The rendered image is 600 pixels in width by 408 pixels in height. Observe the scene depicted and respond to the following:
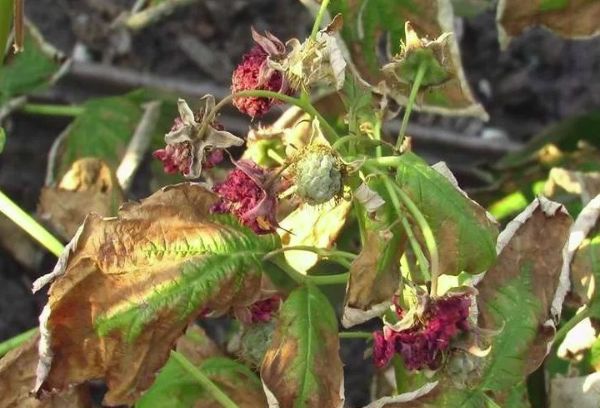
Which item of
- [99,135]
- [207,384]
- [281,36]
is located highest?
[207,384]

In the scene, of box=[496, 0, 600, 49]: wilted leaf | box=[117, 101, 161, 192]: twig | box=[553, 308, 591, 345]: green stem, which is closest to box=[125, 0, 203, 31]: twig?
box=[117, 101, 161, 192]: twig

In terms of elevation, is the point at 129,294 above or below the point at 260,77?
below

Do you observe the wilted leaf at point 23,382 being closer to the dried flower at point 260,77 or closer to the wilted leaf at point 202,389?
the wilted leaf at point 202,389

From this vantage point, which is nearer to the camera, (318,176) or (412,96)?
(318,176)

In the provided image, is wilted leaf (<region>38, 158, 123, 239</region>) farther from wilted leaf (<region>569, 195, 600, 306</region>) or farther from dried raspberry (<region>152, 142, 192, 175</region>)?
wilted leaf (<region>569, 195, 600, 306</region>)

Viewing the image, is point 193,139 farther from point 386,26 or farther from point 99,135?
point 99,135

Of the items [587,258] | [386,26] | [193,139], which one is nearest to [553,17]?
[386,26]
